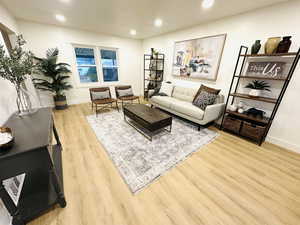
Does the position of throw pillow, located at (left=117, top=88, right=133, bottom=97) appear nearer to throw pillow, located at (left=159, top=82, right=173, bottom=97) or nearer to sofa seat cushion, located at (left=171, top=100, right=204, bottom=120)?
throw pillow, located at (left=159, top=82, right=173, bottom=97)

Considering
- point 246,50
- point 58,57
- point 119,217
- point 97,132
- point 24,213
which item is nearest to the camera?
point 24,213

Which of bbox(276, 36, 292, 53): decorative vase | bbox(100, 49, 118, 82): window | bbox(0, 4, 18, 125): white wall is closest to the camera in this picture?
bbox(0, 4, 18, 125): white wall

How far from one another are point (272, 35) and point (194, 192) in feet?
9.62

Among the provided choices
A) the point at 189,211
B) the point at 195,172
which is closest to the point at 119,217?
the point at 189,211

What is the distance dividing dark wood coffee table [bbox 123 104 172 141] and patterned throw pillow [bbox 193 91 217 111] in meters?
0.93

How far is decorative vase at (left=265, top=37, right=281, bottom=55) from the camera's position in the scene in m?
1.99

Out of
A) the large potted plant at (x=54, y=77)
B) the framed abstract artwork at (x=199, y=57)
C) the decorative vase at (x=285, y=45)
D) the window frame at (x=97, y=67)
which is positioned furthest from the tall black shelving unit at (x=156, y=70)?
the decorative vase at (x=285, y=45)

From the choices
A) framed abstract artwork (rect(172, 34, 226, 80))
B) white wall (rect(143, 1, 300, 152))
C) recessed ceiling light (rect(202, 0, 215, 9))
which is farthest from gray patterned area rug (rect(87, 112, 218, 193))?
recessed ceiling light (rect(202, 0, 215, 9))

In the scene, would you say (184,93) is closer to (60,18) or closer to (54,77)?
(60,18)

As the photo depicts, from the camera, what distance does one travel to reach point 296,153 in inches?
84.6

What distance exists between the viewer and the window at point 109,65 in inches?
186

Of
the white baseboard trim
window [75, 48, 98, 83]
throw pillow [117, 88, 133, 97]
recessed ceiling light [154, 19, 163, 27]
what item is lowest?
the white baseboard trim

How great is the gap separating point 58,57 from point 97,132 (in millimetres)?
2933

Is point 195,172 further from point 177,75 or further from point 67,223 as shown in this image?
point 177,75
